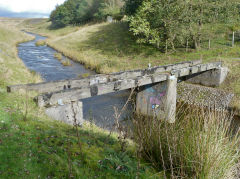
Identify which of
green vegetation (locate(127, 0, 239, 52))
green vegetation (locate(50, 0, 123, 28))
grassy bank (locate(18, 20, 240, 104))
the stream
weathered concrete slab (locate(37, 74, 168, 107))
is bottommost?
the stream

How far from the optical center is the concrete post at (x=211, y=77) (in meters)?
15.1

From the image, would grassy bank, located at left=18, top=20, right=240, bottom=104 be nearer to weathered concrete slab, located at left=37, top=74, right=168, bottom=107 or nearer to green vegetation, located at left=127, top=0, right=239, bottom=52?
green vegetation, located at left=127, top=0, right=239, bottom=52

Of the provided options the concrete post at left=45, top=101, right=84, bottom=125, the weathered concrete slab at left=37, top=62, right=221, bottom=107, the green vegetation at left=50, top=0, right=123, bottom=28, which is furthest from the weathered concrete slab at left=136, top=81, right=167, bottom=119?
the green vegetation at left=50, top=0, right=123, bottom=28

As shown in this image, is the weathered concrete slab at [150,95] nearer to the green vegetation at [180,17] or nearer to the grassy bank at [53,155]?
the grassy bank at [53,155]

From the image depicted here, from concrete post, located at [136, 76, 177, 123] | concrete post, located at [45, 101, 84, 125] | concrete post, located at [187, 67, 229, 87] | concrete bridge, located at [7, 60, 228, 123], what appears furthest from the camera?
concrete post, located at [187, 67, 229, 87]

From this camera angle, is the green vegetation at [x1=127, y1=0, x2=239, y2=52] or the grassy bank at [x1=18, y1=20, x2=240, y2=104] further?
the green vegetation at [x1=127, y1=0, x2=239, y2=52]

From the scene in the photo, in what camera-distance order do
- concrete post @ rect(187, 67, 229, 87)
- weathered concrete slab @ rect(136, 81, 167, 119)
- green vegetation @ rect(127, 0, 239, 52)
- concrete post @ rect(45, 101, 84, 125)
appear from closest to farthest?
concrete post @ rect(45, 101, 84, 125)
weathered concrete slab @ rect(136, 81, 167, 119)
concrete post @ rect(187, 67, 229, 87)
green vegetation @ rect(127, 0, 239, 52)

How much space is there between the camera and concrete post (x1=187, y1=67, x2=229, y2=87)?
15080 mm

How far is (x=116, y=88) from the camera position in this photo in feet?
29.3

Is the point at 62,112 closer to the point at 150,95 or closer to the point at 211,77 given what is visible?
the point at 150,95

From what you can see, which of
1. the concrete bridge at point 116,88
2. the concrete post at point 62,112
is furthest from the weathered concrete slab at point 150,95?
the concrete post at point 62,112

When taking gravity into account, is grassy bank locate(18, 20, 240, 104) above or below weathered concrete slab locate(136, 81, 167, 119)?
above

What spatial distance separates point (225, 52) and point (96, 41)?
68.8ft

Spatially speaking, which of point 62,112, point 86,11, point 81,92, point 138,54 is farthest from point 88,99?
point 86,11
